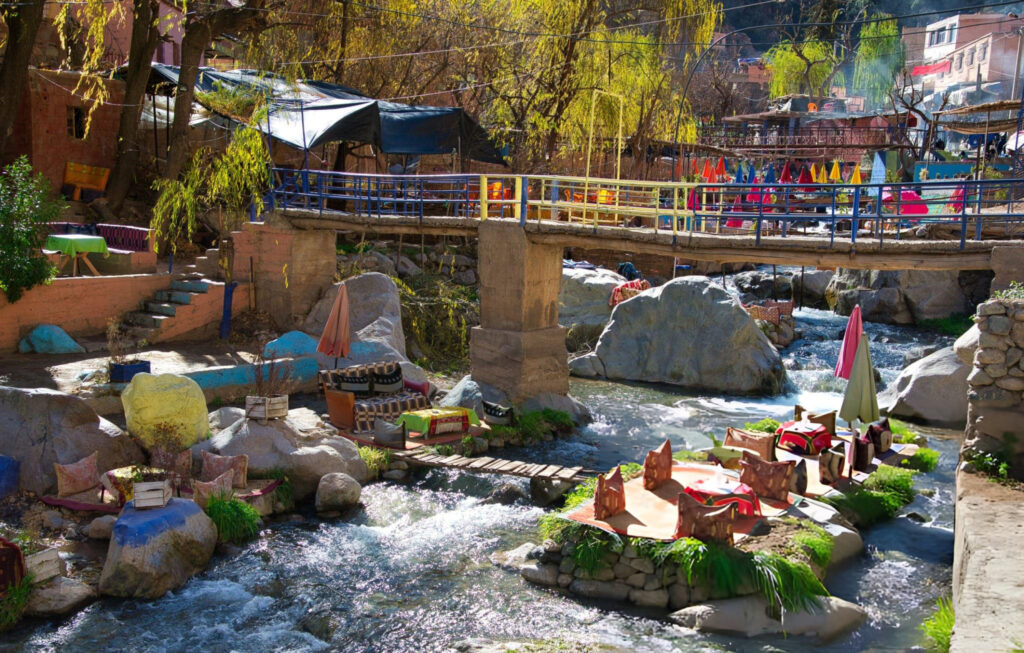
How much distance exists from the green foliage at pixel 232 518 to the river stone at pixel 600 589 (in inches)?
185

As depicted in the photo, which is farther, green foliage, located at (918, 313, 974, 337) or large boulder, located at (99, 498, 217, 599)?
green foliage, located at (918, 313, 974, 337)

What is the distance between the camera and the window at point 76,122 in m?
27.6

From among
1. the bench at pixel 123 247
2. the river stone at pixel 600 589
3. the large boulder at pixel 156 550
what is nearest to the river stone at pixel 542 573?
the river stone at pixel 600 589

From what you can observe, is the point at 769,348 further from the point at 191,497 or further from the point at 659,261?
the point at 191,497

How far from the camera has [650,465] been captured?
1407 cm

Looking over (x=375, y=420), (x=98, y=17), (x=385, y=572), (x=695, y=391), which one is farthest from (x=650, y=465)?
(x=98, y=17)

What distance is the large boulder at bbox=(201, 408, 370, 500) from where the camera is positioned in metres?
15.0

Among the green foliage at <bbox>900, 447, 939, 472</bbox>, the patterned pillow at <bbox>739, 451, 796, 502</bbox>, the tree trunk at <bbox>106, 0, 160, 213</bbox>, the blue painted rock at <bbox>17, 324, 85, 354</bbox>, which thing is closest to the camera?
the patterned pillow at <bbox>739, 451, 796, 502</bbox>

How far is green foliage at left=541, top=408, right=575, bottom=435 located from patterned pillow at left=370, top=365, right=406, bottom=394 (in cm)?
309

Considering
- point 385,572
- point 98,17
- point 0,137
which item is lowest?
point 385,572

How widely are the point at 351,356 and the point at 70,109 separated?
13160 mm

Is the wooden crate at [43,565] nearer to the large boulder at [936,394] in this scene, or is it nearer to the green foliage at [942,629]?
the green foliage at [942,629]

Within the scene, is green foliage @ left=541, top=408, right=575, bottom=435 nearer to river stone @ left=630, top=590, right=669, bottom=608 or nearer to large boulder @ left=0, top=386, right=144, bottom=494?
river stone @ left=630, top=590, right=669, bottom=608

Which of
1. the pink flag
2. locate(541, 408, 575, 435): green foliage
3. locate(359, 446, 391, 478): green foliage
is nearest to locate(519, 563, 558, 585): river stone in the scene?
locate(359, 446, 391, 478): green foliage
